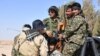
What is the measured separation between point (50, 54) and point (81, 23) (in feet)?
3.51

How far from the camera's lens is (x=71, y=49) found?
24.2ft

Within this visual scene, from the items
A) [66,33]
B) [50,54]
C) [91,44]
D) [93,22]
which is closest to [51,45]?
[50,54]

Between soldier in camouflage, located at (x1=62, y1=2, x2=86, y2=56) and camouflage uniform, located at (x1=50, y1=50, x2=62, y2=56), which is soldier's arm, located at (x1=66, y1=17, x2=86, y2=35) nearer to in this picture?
soldier in camouflage, located at (x1=62, y1=2, x2=86, y2=56)

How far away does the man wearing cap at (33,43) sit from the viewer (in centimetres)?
736

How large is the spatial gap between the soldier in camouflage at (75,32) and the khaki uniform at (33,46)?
1.52ft

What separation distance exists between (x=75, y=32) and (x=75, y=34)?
39 mm

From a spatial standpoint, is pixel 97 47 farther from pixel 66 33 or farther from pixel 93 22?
pixel 93 22

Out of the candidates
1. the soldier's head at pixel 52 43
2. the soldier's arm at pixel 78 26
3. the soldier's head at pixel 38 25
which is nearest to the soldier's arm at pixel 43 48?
the soldier's head at pixel 38 25

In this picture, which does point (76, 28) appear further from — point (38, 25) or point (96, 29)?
point (96, 29)

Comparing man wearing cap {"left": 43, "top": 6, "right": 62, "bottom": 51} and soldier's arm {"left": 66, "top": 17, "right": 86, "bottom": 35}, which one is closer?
soldier's arm {"left": 66, "top": 17, "right": 86, "bottom": 35}

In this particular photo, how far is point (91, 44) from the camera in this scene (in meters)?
6.59

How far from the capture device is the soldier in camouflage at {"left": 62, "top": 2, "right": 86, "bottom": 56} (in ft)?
23.9

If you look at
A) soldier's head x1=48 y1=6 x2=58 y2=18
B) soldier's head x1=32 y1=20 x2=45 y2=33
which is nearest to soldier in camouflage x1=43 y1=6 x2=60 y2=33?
soldier's head x1=48 y1=6 x2=58 y2=18

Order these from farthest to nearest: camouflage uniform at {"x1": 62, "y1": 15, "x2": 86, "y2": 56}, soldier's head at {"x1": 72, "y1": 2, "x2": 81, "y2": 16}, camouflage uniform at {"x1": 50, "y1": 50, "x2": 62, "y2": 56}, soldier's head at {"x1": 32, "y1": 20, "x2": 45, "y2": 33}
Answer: camouflage uniform at {"x1": 50, "y1": 50, "x2": 62, "y2": 56}
soldier's head at {"x1": 32, "y1": 20, "x2": 45, "y2": 33}
soldier's head at {"x1": 72, "y1": 2, "x2": 81, "y2": 16}
camouflage uniform at {"x1": 62, "y1": 15, "x2": 86, "y2": 56}
